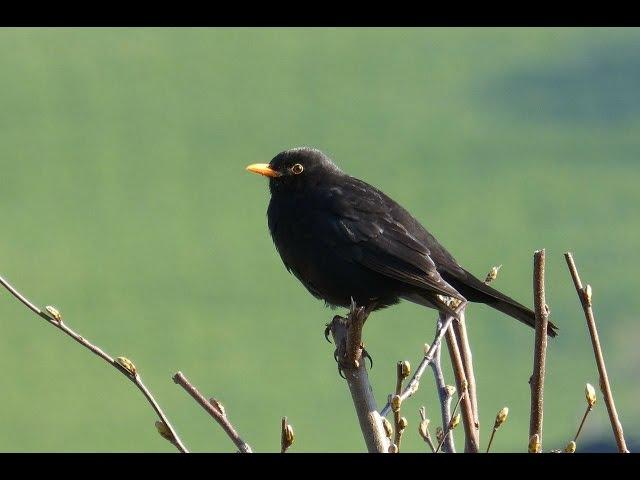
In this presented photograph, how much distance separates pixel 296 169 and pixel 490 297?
1216 mm

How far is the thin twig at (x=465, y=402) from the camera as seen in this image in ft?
8.13

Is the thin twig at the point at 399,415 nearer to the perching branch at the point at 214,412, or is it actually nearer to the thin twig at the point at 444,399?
the thin twig at the point at 444,399

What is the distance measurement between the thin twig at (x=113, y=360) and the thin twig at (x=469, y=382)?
0.68 m

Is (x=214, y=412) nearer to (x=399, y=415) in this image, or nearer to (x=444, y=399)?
(x=399, y=415)

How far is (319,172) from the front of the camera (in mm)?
4992

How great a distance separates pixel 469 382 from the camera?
2797 millimetres

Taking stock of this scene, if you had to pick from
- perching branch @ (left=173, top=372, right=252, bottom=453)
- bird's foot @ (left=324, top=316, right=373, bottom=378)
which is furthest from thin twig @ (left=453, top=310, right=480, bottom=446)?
perching branch @ (left=173, top=372, right=252, bottom=453)

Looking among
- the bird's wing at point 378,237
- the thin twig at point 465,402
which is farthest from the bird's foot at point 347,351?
the bird's wing at point 378,237

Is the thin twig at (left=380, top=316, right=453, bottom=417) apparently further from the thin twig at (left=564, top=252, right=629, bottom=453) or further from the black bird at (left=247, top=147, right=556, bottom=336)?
the black bird at (left=247, top=147, right=556, bottom=336)

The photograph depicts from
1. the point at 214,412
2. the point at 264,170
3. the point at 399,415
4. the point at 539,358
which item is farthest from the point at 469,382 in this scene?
the point at 264,170

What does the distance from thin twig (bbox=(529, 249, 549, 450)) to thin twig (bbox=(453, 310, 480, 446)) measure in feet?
0.66
